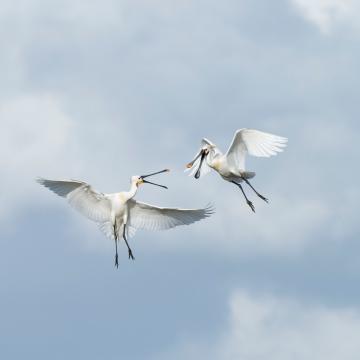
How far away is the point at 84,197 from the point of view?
5628cm

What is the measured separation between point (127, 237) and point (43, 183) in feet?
14.8

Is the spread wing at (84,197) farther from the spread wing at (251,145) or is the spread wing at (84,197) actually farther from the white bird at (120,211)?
the spread wing at (251,145)

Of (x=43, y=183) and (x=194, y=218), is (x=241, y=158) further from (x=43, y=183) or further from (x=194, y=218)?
(x=43, y=183)

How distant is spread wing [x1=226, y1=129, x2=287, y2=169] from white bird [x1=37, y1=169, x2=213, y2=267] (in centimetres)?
260

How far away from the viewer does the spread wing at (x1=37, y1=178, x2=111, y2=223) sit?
55.2 meters

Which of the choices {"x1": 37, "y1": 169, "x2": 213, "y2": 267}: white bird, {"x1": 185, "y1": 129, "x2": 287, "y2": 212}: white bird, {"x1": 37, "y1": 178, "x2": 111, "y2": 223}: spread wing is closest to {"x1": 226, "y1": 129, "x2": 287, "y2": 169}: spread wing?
{"x1": 185, "y1": 129, "x2": 287, "y2": 212}: white bird

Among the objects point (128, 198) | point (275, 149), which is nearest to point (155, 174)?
point (128, 198)

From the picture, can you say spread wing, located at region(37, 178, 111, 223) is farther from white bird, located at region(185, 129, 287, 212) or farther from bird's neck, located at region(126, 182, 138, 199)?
white bird, located at region(185, 129, 287, 212)

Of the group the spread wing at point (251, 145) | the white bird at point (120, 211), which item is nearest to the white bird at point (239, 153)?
the spread wing at point (251, 145)

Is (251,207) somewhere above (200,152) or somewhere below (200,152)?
below

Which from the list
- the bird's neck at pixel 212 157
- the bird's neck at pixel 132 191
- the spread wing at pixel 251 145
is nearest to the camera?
the spread wing at pixel 251 145

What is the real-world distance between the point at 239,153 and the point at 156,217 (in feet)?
12.8

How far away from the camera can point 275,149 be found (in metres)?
54.1

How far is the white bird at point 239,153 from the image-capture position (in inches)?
2143
